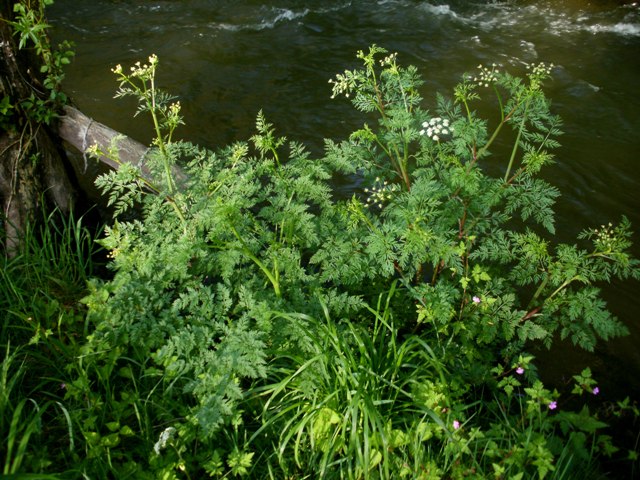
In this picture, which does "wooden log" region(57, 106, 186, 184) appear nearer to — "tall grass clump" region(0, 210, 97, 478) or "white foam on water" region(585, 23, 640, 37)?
"tall grass clump" region(0, 210, 97, 478)

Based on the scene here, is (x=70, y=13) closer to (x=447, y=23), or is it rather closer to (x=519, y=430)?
(x=447, y=23)

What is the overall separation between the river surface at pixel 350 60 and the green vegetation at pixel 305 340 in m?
1.30

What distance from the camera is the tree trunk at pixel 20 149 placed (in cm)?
331

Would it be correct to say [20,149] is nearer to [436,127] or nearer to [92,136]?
[92,136]

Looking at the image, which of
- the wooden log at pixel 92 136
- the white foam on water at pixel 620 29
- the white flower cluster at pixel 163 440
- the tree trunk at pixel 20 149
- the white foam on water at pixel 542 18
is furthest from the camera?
the white foam on water at pixel 542 18

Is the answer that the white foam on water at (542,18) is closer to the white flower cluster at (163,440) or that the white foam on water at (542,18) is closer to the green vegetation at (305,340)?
the green vegetation at (305,340)

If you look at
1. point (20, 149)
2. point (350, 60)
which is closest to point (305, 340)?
point (20, 149)

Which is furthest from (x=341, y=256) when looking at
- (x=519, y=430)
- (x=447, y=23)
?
(x=447, y=23)

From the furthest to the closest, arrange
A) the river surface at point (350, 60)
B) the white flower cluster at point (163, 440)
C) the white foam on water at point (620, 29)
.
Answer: the white foam on water at point (620, 29)
the river surface at point (350, 60)
the white flower cluster at point (163, 440)

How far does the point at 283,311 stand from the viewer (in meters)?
2.68

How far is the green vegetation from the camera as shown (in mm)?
2389

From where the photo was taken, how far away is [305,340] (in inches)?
101

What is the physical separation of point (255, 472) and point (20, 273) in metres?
2.08

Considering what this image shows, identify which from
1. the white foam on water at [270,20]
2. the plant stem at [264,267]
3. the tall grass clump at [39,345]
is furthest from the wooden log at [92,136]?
the white foam on water at [270,20]
